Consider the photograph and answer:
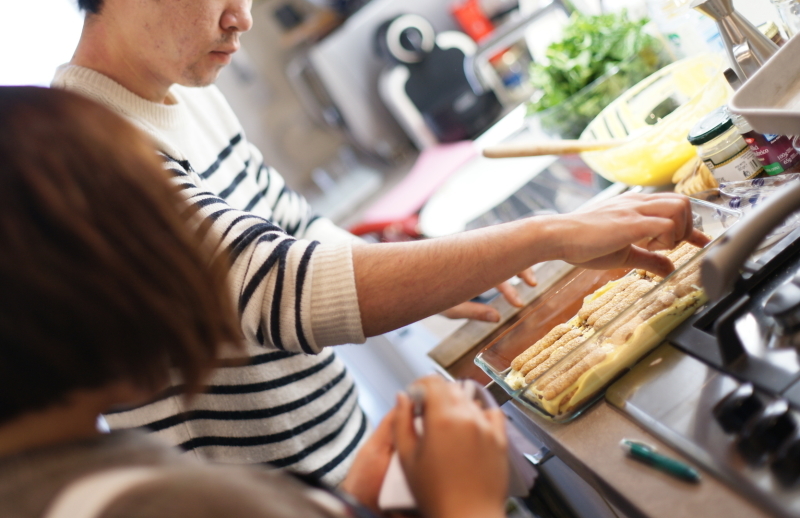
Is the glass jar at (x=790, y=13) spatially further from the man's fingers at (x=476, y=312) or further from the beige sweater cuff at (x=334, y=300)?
the beige sweater cuff at (x=334, y=300)

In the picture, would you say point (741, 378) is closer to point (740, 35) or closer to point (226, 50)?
point (740, 35)

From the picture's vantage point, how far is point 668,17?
3.69 feet

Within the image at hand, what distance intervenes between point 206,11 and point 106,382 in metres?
0.65

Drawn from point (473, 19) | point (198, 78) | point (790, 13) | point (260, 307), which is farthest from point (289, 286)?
point (473, 19)

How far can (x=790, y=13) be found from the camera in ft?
2.88

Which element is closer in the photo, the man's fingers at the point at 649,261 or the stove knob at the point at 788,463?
the stove knob at the point at 788,463

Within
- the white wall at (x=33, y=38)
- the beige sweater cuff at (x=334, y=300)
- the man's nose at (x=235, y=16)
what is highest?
the white wall at (x=33, y=38)

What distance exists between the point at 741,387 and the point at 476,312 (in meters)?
0.49

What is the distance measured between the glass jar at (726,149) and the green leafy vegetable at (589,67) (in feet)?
1.23

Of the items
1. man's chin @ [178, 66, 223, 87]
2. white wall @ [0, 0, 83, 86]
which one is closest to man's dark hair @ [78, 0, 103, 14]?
man's chin @ [178, 66, 223, 87]

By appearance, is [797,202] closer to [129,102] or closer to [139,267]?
[139,267]

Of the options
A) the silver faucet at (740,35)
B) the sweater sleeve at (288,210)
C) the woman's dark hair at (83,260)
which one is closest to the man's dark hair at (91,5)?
the sweater sleeve at (288,210)

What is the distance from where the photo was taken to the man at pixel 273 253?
27.8 inches

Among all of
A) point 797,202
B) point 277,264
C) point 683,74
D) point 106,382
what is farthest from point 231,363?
point 683,74
